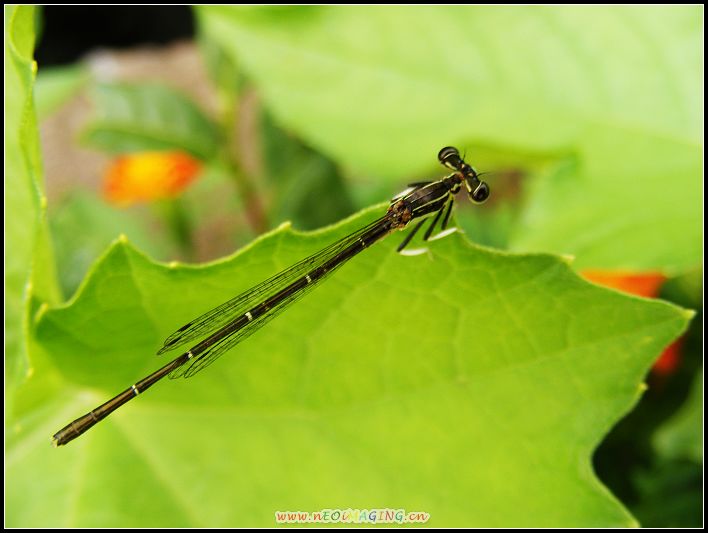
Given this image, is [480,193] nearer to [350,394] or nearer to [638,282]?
[638,282]

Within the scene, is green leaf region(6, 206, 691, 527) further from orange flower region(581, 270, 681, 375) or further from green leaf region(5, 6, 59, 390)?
orange flower region(581, 270, 681, 375)

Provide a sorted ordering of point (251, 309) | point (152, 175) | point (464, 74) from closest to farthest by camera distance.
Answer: point (251, 309)
point (464, 74)
point (152, 175)

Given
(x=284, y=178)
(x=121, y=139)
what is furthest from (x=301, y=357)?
(x=121, y=139)

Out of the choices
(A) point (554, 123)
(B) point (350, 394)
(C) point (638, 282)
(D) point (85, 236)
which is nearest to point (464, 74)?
(A) point (554, 123)

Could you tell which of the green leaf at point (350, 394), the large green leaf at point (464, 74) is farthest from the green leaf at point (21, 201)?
the large green leaf at point (464, 74)

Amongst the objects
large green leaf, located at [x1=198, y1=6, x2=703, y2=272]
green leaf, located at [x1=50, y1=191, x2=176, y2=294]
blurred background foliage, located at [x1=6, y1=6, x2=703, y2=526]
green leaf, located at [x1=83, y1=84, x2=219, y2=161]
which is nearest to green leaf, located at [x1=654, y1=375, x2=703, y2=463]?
blurred background foliage, located at [x1=6, y1=6, x2=703, y2=526]

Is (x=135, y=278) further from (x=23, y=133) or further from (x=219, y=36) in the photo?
(x=219, y=36)
